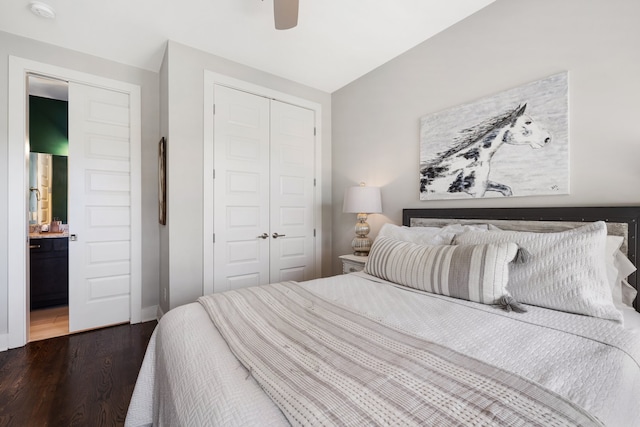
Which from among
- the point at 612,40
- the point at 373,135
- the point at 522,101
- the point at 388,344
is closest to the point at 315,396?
the point at 388,344

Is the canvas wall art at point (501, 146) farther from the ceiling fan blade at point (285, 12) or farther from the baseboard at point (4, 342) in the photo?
the baseboard at point (4, 342)

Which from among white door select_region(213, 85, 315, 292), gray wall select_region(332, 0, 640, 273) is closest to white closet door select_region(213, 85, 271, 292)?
white door select_region(213, 85, 315, 292)

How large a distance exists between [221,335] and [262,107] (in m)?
2.52

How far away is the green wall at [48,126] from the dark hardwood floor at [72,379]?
2.41m

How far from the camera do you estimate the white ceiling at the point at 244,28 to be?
207cm

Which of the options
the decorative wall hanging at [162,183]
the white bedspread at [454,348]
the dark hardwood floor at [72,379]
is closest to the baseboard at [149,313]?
the dark hardwood floor at [72,379]

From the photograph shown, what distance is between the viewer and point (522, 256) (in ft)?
4.62

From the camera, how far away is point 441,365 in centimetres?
87

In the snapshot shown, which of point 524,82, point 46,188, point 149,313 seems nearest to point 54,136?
point 46,188

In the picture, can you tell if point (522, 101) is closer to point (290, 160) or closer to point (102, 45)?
point (290, 160)

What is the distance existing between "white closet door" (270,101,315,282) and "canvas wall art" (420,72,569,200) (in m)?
1.40

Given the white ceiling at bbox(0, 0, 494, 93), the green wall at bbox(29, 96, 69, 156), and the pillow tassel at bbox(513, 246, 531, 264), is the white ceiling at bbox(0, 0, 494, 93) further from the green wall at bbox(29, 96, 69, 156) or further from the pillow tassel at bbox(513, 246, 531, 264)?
the pillow tassel at bbox(513, 246, 531, 264)

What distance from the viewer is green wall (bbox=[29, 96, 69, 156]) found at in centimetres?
354

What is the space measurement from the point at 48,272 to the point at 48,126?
6.11ft
